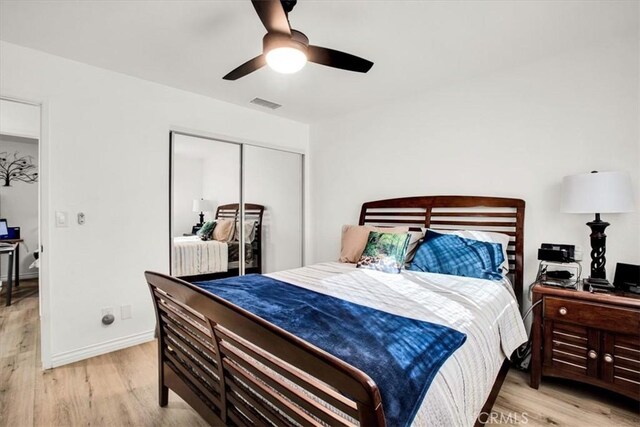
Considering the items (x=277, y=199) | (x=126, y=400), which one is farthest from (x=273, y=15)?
(x=277, y=199)

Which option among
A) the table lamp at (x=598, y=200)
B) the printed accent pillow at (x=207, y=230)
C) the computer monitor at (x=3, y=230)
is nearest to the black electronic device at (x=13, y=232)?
the computer monitor at (x=3, y=230)

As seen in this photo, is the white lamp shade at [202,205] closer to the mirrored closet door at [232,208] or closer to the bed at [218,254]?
the mirrored closet door at [232,208]

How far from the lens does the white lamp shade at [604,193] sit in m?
2.00

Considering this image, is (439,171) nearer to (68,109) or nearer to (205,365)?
(205,365)

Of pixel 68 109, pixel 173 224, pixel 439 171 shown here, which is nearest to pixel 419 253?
pixel 439 171

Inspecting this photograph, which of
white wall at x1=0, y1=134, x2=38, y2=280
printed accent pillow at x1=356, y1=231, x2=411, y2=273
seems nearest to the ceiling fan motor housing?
printed accent pillow at x1=356, y1=231, x2=411, y2=273

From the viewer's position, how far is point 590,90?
93.4 inches

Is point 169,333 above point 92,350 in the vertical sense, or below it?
above

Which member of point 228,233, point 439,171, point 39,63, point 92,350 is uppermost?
point 39,63

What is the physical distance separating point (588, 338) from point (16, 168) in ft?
25.7

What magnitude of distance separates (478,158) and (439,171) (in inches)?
15.2

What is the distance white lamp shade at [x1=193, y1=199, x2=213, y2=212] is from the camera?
345cm

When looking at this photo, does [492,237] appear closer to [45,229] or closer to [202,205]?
[202,205]

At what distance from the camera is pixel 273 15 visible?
1.49 m
